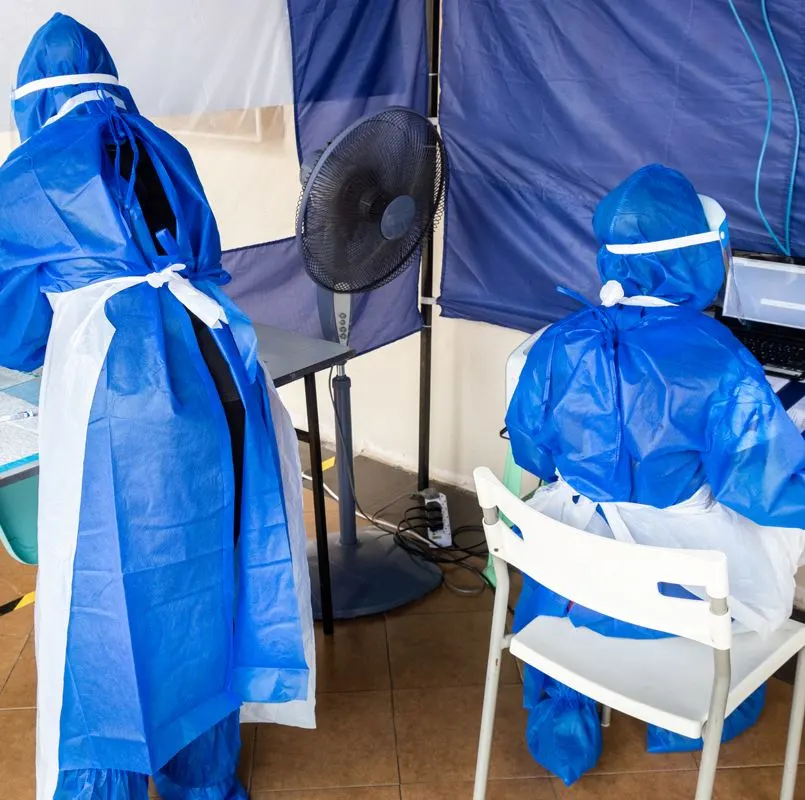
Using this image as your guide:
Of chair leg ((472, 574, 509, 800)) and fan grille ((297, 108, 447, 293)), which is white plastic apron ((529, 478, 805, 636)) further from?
fan grille ((297, 108, 447, 293))

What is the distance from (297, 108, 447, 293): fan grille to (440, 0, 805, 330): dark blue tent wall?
0.35 meters

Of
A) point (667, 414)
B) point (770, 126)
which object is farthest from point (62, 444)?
point (770, 126)

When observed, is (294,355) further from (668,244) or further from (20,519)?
(668,244)

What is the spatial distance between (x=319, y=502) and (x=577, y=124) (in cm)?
122

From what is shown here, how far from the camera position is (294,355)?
2.08 meters

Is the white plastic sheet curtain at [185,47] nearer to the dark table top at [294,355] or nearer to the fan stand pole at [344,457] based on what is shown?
the dark table top at [294,355]

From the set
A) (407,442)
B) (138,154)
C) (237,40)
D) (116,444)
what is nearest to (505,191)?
(237,40)

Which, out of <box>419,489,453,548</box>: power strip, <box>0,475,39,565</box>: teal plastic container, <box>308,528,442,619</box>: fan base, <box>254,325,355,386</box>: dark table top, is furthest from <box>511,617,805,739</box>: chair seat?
<box>419,489,453,548</box>: power strip

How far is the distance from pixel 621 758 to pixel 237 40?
2.02m

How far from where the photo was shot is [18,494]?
1.87m

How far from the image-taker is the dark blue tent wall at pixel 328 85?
8.20ft

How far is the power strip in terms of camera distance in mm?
2838

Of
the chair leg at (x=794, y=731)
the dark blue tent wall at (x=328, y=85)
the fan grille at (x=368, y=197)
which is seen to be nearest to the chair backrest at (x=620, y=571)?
the chair leg at (x=794, y=731)

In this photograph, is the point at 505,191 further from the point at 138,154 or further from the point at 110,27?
the point at 138,154
